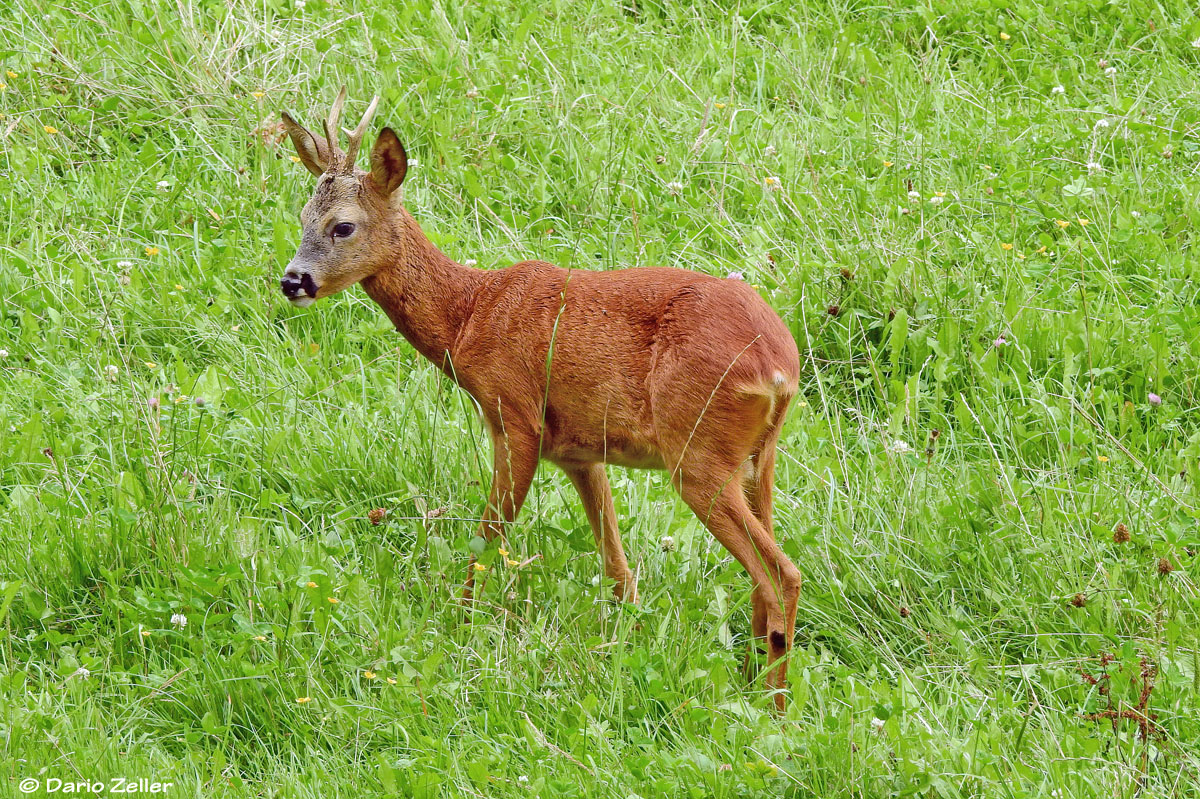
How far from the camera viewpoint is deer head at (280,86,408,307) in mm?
4734

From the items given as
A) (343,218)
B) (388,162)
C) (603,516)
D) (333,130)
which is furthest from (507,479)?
(333,130)

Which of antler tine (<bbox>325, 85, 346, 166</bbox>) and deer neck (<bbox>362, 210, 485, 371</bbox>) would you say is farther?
deer neck (<bbox>362, 210, 485, 371</bbox>)

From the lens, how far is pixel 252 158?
23.4ft

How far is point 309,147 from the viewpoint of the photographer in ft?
16.1

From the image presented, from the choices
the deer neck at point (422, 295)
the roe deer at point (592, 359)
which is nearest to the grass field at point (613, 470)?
the roe deer at point (592, 359)

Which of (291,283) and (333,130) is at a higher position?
(333,130)

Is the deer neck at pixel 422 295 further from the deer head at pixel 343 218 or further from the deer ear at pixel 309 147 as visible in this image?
the deer ear at pixel 309 147

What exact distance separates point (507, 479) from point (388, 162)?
3.76 ft

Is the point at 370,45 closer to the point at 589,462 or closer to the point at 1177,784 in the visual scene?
the point at 589,462

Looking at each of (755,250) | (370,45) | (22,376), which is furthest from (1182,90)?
(22,376)

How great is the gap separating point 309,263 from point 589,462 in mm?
1140

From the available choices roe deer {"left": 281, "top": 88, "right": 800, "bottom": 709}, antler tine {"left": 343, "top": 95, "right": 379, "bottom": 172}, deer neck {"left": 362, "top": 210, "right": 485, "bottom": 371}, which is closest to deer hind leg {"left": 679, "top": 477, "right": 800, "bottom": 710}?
roe deer {"left": 281, "top": 88, "right": 800, "bottom": 709}

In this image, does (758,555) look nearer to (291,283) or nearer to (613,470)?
(613,470)

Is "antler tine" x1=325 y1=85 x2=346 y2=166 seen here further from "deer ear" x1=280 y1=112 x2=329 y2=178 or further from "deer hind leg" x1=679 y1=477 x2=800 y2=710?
"deer hind leg" x1=679 y1=477 x2=800 y2=710
